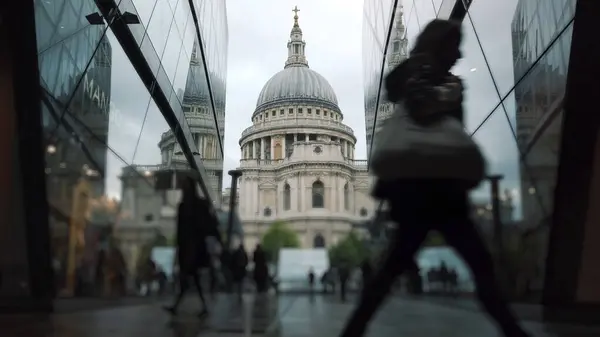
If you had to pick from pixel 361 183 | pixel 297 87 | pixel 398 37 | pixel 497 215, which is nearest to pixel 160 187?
pixel 297 87

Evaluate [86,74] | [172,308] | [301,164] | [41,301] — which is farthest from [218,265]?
[86,74]

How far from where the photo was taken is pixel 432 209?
2512mm

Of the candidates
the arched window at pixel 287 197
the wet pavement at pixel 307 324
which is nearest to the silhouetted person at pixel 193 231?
the wet pavement at pixel 307 324

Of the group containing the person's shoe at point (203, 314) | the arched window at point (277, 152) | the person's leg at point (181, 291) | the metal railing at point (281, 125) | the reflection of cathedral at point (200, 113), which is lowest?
the person's shoe at point (203, 314)

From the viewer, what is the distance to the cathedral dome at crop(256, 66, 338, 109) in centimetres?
557

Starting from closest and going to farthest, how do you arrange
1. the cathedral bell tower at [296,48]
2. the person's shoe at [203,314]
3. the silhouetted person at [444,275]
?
the silhouetted person at [444,275], the person's shoe at [203,314], the cathedral bell tower at [296,48]

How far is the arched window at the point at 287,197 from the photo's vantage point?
4840mm

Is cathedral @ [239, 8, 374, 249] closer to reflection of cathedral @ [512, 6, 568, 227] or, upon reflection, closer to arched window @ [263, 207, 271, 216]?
arched window @ [263, 207, 271, 216]

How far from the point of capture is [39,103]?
7.17 meters

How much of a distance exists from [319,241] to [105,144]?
5.99 meters

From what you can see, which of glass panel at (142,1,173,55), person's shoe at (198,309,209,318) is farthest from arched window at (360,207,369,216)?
glass panel at (142,1,173,55)

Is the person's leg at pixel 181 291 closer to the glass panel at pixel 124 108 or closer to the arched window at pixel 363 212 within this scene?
the arched window at pixel 363 212

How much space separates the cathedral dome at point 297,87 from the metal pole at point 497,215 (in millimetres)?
1555

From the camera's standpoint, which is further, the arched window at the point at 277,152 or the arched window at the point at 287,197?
the arched window at the point at 277,152
